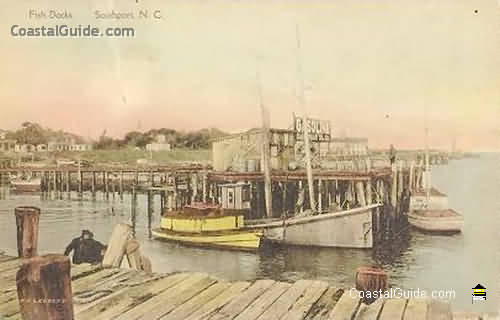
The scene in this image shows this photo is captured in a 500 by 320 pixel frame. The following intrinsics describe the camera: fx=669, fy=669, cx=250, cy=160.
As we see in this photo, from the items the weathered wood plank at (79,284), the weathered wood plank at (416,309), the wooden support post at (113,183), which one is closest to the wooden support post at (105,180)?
the wooden support post at (113,183)

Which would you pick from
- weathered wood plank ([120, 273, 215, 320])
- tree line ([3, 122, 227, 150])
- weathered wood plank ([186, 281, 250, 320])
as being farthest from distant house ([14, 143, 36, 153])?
weathered wood plank ([186, 281, 250, 320])

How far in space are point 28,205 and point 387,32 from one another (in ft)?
3.80

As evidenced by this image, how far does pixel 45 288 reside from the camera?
182 centimetres

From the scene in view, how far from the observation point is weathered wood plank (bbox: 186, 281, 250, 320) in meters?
1.89

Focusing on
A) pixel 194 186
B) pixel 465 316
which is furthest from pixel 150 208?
pixel 465 316

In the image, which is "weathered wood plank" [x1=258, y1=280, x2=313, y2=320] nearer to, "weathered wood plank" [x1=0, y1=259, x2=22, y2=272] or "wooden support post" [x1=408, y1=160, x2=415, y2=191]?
"wooden support post" [x1=408, y1=160, x2=415, y2=191]

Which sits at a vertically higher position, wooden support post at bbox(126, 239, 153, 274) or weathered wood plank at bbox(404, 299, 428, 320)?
wooden support post at bbox(126, 239, 153, 274)

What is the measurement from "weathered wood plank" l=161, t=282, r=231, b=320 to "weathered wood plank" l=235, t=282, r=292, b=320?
10 cm

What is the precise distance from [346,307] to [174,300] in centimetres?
49

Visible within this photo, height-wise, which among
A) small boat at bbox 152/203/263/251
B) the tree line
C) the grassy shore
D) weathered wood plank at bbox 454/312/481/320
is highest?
the tree line

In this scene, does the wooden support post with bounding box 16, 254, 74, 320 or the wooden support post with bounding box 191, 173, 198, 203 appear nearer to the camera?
the wooden support post with bounding box 16, 254, 74, 320

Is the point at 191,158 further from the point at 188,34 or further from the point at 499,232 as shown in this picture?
the point at 499,232

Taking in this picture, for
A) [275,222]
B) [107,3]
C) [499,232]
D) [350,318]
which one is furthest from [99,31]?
[499,232]

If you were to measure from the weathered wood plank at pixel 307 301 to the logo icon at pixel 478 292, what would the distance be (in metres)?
0.43
